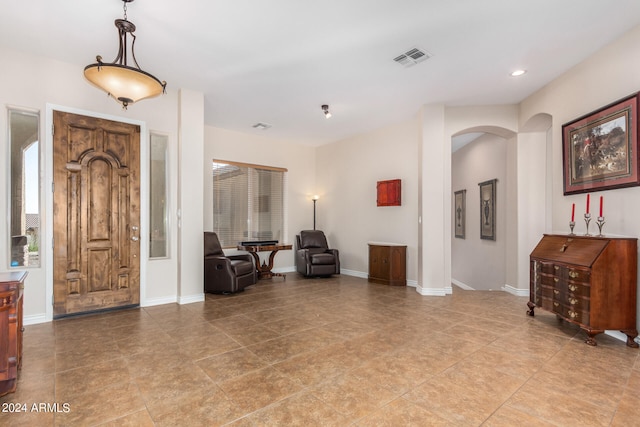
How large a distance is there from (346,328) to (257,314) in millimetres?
1194

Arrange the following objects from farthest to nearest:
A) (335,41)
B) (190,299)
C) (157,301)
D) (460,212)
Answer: (460,212) → (190,299) → (157,301) → (335,41)

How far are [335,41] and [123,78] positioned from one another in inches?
79.8

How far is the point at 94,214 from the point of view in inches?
159

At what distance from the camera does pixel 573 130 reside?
3895 mm

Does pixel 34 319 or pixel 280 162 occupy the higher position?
Answer: pixel 280 162

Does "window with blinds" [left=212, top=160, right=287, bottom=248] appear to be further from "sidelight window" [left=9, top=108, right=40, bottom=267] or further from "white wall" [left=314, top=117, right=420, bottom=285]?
"sidelight window" [left=9, top=108, right=40, bottom=267]

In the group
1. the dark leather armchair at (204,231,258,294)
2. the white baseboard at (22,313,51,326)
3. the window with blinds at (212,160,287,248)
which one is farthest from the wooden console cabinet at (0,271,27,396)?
the window with blinds at (212,160,287,248)

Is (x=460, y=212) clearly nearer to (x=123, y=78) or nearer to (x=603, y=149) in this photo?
(x=603, y=149)

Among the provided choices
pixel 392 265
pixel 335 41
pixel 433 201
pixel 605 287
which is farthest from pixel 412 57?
pixel 392 265

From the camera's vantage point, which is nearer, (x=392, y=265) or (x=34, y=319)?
(x=34, y=319)

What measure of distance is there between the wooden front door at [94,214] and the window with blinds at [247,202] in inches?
88.1

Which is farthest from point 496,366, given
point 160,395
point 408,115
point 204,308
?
point 408,115

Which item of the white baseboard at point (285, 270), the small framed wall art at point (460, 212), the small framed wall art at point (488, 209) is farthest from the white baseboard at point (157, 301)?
the small framed wall art at point (460, 212)

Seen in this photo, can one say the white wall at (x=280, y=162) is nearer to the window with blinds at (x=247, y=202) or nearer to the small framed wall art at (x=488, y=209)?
the window with blinds at (x=247, y=202)
